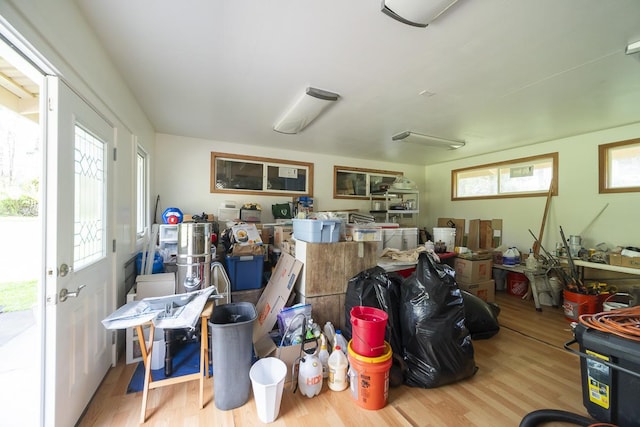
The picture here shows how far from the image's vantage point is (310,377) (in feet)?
5.48

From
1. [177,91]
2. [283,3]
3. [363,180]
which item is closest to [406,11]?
[283,3]

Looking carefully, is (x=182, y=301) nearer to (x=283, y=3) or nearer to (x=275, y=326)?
(x=275, y=326)

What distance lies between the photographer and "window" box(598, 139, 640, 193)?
10.1 feet

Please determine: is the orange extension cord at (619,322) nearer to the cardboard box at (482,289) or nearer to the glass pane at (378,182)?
the cardboard box at (482,289)

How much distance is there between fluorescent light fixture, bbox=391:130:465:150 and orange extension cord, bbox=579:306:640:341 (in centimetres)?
272

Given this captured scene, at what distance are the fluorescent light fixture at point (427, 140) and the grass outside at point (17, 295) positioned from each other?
4.21 meters

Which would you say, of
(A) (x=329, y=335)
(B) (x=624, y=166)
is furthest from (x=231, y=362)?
(B) (x=624, y=166)

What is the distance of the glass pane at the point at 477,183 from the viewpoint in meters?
4.64

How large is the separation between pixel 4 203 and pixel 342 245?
2447 millimetres

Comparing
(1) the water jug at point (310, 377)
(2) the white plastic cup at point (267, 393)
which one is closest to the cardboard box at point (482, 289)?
(1) the water jug at point (310, 377)

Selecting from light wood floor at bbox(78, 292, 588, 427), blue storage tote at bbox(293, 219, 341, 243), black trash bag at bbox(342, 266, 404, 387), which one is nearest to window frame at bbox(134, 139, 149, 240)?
light wood floor at bbox(78, 292, 588, 427)

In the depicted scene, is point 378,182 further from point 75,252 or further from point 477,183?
point 75,252

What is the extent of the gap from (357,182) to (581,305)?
3789 millimetres

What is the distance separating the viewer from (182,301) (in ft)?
5.55
